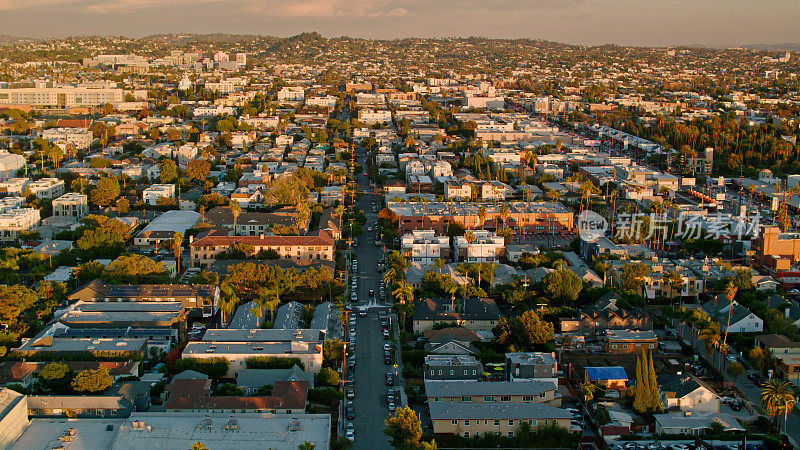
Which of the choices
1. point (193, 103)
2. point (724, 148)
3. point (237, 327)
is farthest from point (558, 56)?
point (237, 327)

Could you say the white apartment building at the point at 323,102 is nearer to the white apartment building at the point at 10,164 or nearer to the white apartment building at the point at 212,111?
the white apartment building at the point at 212,111

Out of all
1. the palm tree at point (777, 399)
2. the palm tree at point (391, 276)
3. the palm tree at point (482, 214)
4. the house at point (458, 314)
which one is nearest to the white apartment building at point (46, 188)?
the palm tree at point (391, 276)

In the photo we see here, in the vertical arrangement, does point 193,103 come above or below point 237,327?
above

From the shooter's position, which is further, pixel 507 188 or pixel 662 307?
pixel 507 188

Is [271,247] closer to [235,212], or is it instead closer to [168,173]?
[235,212]

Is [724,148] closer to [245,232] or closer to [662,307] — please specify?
[662,307]
